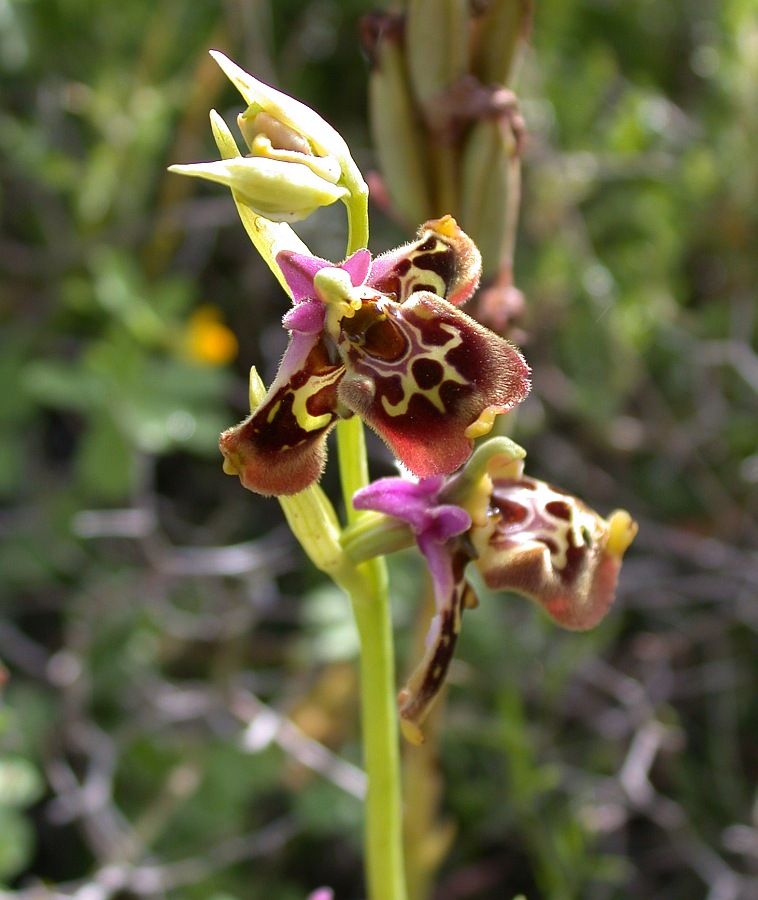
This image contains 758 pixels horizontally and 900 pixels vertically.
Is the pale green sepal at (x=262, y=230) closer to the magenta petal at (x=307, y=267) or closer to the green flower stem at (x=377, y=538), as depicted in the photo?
the magenta petal at (x=307, y=267)

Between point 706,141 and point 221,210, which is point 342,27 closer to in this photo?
point 221,210

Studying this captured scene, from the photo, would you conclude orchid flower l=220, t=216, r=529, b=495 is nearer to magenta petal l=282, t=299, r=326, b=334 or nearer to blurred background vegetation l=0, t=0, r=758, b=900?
magenta petal l=282, t=299, r=326, b=334

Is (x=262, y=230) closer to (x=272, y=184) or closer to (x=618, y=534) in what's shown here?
(x=272, y=184)

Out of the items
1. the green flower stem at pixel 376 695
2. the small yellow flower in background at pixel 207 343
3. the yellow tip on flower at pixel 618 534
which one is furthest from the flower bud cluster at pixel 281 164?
the small yellow flower in background at pixel 207 343

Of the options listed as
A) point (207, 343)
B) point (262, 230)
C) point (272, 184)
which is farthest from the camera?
point (207, 343)

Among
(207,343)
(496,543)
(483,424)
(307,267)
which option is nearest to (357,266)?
(307,267)

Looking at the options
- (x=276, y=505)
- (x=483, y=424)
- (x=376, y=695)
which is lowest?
(x=276, y=505)

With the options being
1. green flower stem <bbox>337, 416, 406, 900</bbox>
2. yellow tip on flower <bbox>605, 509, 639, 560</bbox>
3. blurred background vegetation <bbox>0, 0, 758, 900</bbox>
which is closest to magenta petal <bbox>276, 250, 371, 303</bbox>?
green flower stem <bbox>337, 416, 406, 900</bbox>
